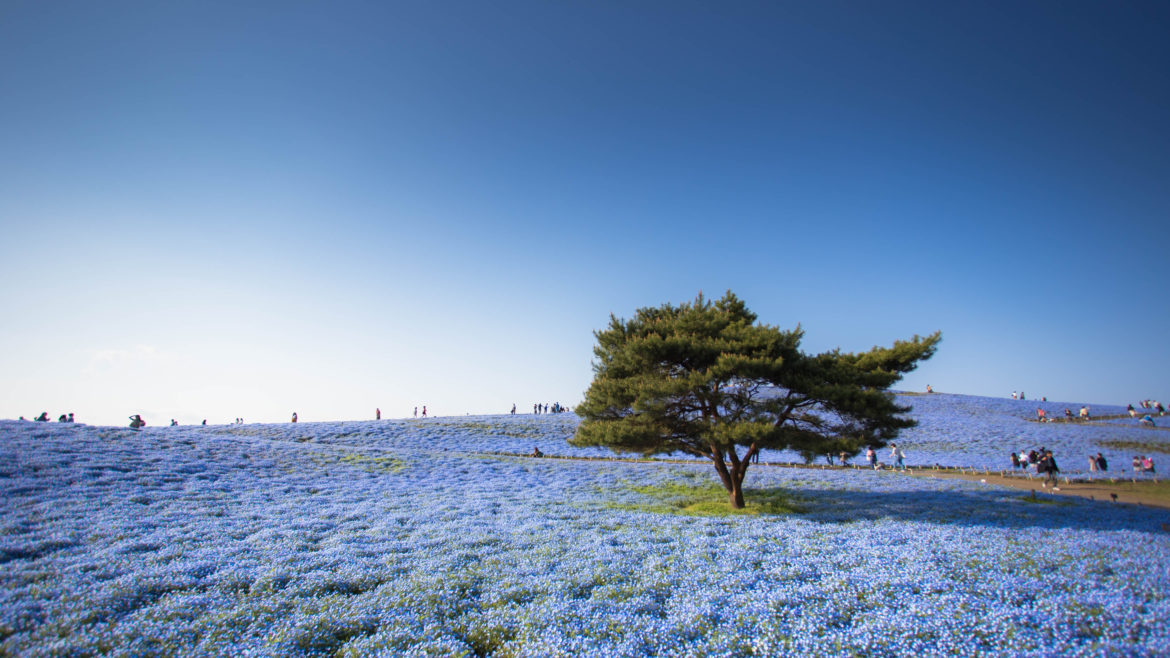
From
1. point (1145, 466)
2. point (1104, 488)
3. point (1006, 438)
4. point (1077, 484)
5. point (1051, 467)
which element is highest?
point (1051, 467)

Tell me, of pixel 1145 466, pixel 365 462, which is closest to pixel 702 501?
pixel 365 462

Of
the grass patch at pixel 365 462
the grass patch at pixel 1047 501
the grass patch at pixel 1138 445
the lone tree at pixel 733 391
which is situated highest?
the lone tree at pixel 733 391

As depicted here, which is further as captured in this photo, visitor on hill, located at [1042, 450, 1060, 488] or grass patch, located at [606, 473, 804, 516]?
visitor on hill, located at [1042, 450, 1060, 488]

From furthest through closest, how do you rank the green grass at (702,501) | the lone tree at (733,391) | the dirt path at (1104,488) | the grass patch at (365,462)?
the grass patch at (365,462), the dirt path at (1104,488), the green grass at (702,501), the lone tree at (733,391)

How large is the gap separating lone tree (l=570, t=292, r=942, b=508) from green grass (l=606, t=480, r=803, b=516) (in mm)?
1047

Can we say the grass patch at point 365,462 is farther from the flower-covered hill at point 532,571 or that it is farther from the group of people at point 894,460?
the group of people at point 894,460

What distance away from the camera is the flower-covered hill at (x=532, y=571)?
6633 millimetres

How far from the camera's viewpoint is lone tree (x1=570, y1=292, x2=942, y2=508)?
51.9 ft

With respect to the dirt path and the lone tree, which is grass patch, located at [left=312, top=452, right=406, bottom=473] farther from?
the dirt path

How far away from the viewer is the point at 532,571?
31.6ft

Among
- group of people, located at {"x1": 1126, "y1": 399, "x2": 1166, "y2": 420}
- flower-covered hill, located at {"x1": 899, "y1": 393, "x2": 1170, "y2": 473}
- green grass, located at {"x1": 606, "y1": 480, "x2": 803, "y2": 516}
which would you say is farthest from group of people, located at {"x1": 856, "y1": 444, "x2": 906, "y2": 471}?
group of people, located at {"x1": 1126, "y1": 399, "x2": 1166, "y2": 420}

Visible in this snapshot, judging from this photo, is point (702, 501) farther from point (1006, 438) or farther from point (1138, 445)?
point (1138, 445)

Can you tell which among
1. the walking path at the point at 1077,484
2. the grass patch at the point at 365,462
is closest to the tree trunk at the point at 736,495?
the walking path at the point at 1077,484

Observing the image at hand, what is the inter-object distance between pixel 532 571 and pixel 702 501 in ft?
40.8
